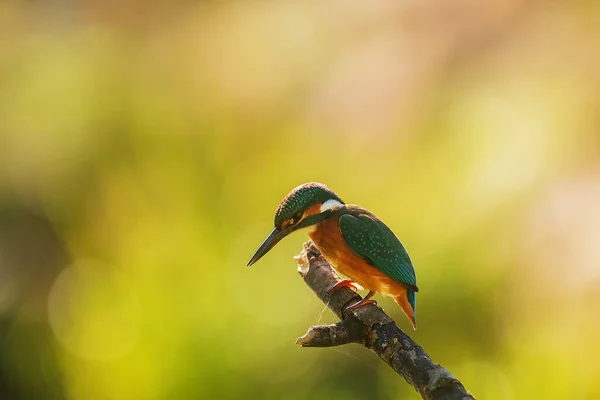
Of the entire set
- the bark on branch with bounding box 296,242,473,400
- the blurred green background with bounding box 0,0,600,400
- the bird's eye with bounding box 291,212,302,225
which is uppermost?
the bird's eye with bounding box 291,212,302,225

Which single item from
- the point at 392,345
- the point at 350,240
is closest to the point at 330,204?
the point at 350,240

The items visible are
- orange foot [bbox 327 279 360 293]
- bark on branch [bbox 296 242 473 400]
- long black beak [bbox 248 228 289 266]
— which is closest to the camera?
bark on branch [bbox 296 242 473 400]

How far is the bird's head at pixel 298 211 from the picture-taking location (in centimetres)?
122

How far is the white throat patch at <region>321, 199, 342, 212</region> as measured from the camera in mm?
1286

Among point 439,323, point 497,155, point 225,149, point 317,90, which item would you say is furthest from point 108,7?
point 439,323

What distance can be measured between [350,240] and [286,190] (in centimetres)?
196

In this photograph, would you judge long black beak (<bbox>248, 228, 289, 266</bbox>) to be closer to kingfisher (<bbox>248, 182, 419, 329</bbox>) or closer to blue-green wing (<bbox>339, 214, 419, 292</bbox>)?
kingfisher (<bbox>248, 182, 419, 329</bbox>)

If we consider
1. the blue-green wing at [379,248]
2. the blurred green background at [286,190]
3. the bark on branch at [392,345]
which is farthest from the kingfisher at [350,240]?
the blurred green background at [286,190]

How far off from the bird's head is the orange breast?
0.12ft

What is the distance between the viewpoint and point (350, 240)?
1.28 m

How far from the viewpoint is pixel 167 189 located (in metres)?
3.16

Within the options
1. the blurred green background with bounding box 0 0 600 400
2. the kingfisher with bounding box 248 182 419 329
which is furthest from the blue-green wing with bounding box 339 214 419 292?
the blurred green background with bounding box 0 0 600 400

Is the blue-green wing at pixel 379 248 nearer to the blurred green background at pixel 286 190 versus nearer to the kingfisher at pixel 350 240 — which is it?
the kingfisher at pixel 350 240

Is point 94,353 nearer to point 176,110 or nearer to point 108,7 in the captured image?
point 176,110
